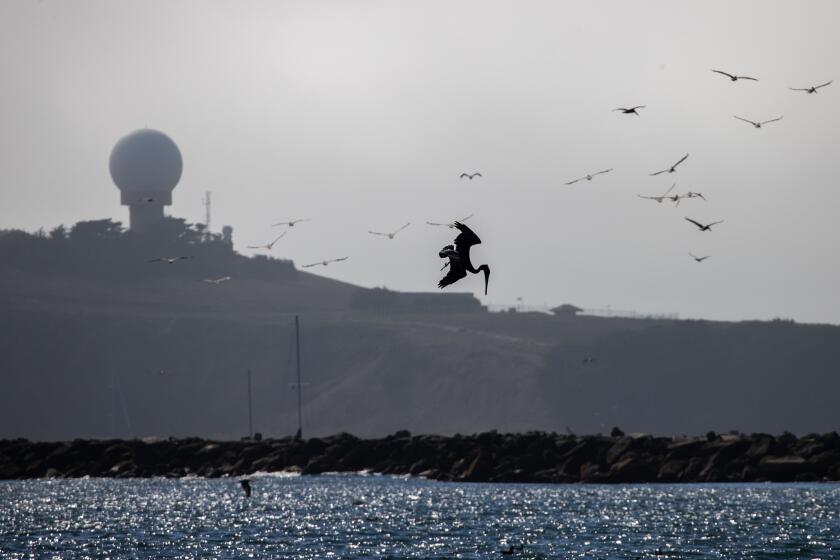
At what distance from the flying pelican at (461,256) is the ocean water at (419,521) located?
26.5 meters

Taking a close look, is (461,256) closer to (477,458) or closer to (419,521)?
(419,521)

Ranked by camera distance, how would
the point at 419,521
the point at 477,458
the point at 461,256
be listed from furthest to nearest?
the point at 477,458, the point at 419,521, the point at 461,256

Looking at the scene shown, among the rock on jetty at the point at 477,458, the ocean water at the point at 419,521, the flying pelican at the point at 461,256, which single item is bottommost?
the ocean water at the point at 419,521

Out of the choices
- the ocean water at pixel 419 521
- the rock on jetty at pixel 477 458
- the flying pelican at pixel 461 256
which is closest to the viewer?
the flying pelican at pixel 461 256

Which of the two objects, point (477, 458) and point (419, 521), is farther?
point (477, 458)

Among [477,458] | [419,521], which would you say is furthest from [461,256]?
[477,458]

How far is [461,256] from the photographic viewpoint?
27594mm

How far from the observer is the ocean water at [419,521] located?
55594mm

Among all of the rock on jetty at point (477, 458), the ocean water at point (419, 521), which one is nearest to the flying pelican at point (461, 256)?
the ocean water at point (419, 521)

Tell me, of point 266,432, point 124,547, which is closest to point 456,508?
point 124,547

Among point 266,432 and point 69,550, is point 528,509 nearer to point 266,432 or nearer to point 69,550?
point 69,550

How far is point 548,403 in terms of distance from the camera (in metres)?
191

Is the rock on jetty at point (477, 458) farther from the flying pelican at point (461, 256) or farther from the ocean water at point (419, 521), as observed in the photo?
the flying pelican at point (461, 256)

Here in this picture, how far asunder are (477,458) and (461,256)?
2647 inches
